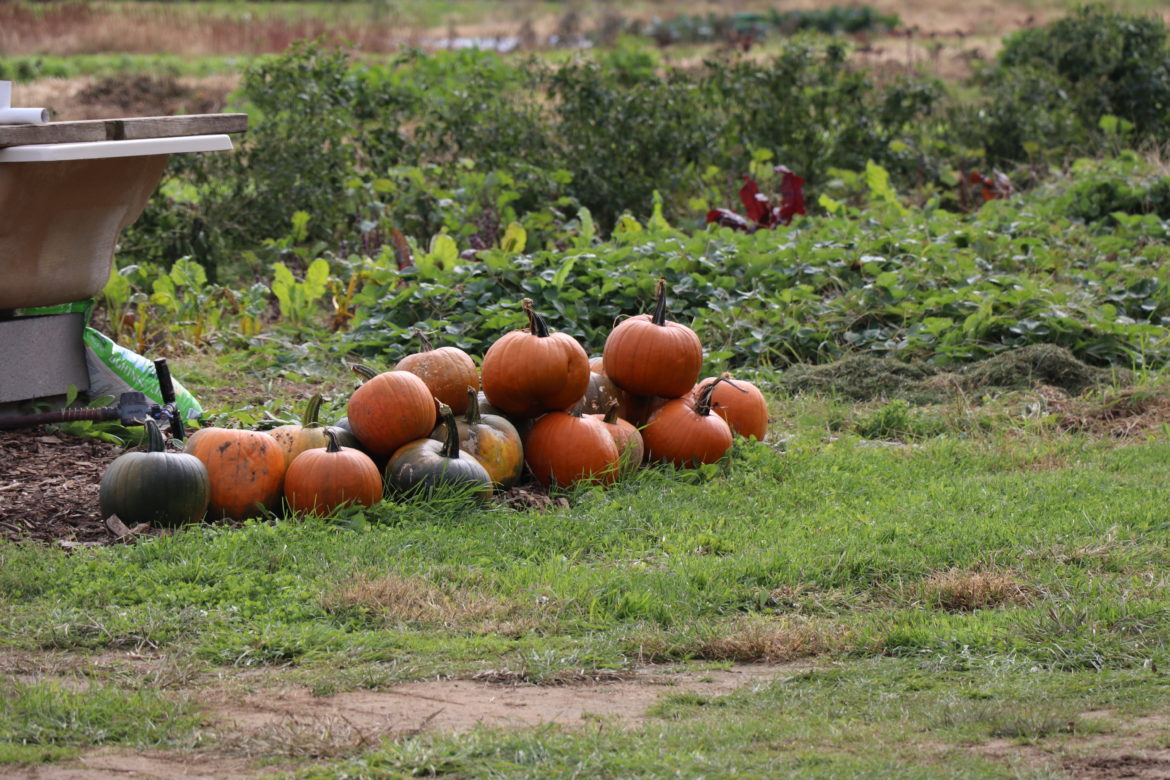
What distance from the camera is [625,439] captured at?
530cm

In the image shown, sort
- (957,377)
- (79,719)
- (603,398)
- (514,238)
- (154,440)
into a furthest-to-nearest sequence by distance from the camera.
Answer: (514,238) < (957,377) < (603,398) < (154,440) < (79,719)

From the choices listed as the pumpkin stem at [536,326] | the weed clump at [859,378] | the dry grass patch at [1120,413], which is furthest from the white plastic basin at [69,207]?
the dry grass patch at [1120,413]

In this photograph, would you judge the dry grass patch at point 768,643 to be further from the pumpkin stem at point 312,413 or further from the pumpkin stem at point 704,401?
the pumpkin stem at point 312,413

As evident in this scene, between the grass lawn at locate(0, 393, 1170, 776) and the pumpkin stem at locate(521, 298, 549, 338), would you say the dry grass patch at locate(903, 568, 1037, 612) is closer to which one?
the grass lawn at locate(0, 393, 1170, 776)

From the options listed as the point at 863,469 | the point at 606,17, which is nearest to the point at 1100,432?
the point at 863,469

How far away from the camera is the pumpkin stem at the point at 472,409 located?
5.02 meters

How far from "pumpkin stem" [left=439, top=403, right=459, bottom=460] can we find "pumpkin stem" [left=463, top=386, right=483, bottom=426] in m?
0.12

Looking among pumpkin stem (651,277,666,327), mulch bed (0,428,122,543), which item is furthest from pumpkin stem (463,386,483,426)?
mulch bed (0,428,122,543)

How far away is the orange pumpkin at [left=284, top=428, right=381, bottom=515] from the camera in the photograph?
466 cm

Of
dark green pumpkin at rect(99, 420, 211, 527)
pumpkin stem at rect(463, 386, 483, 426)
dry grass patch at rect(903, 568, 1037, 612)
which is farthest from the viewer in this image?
pumpkin stem at rect(463, 386, 483, 426)

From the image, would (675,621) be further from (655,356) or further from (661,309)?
(661,309)

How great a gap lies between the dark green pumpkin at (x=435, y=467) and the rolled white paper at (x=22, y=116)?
196cm

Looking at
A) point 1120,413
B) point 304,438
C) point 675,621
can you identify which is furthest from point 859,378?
point 675,621

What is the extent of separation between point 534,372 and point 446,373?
1.16 feet
